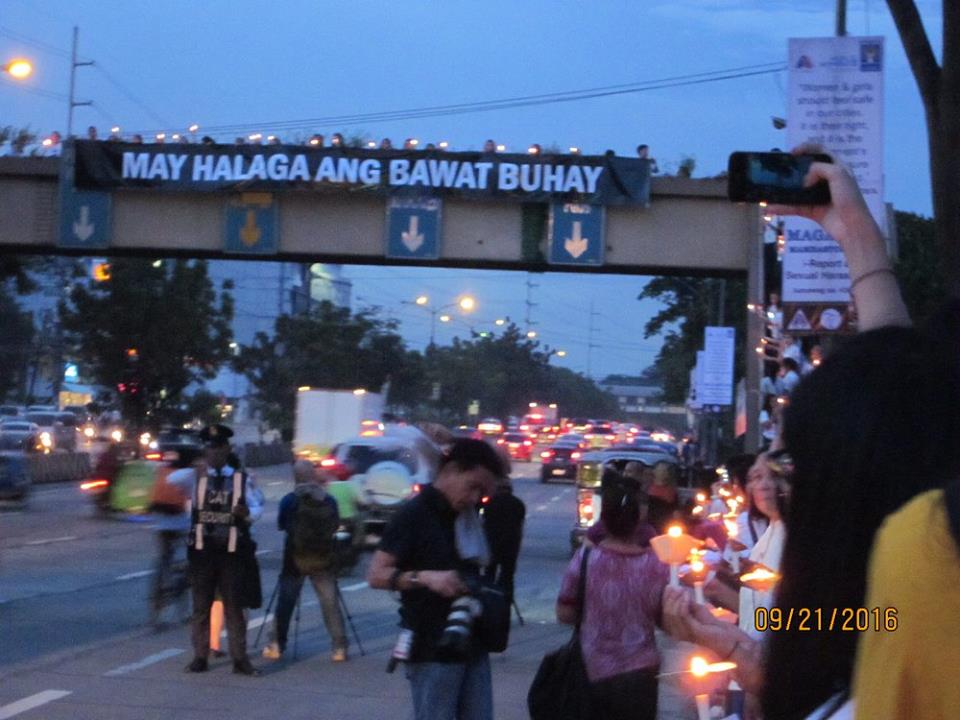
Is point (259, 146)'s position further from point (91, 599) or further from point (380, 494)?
point (91, 599)

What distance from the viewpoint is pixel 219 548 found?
38.7 feet

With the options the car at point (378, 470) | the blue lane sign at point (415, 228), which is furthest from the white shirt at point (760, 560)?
the blue lane sign at point (415, 228)

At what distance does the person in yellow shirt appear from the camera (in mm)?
1655

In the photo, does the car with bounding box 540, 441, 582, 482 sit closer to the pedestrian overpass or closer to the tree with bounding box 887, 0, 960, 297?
the pedestrian overpass

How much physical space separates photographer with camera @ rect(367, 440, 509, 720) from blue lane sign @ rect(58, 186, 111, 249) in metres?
19.0

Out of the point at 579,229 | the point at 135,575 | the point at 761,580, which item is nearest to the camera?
the point at 761,580

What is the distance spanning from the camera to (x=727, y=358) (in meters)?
36.2

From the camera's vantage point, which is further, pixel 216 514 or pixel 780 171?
pixel 216 514

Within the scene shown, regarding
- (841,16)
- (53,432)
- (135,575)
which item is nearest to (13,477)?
(135,575)

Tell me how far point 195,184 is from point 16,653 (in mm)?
12881

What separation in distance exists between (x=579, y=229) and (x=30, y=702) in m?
15.1

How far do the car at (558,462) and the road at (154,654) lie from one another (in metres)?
28.6

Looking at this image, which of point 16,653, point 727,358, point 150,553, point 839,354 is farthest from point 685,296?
point 839,354
